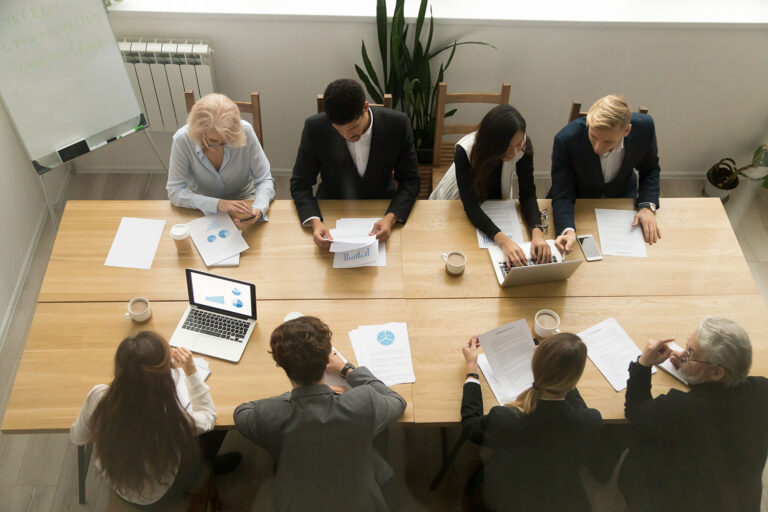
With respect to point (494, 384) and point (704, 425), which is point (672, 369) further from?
point (494, 384)

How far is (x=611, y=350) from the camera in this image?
7.23 feet

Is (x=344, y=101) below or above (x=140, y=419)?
above

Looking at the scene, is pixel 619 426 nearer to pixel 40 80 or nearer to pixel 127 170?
pixel 40 80

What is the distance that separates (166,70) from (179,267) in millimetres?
1546

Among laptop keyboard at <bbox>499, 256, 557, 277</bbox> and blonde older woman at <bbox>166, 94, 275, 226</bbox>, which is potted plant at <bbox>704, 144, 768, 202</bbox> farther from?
blonde older woman at <bbox>166, 94, 275, 226</bbox>

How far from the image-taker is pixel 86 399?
1.84m

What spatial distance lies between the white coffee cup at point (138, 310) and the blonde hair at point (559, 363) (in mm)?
1421

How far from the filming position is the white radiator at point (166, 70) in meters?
3.29

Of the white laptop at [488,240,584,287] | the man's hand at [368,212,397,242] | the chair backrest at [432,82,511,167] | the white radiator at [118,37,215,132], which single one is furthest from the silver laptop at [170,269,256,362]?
the white radiator at [118,37,215,132]

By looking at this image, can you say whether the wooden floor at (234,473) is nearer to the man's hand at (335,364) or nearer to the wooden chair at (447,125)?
the man's hand at (335,364)

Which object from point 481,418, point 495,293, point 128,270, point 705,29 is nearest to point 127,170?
point 128,270

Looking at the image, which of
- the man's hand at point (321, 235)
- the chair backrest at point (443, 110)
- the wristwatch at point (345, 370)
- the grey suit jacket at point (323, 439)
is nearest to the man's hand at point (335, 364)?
the wristwatch at point (345, 370)

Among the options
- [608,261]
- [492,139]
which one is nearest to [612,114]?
[492,139]

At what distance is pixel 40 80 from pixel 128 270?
1248mm
